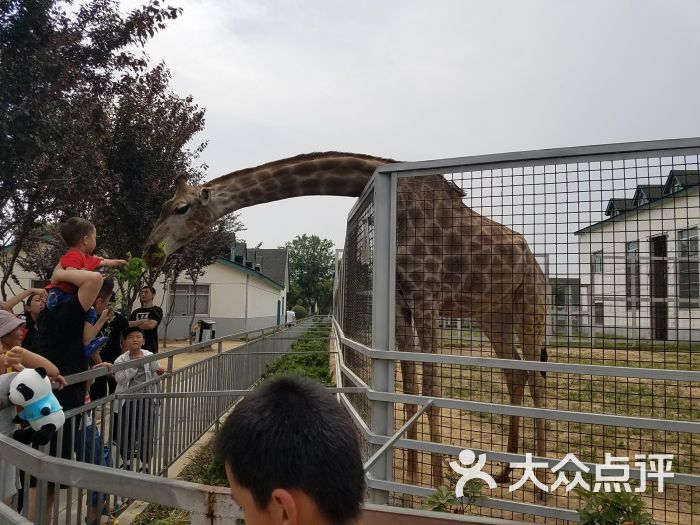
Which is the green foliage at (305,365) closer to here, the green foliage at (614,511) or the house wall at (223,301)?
the green foliage at (614,511)

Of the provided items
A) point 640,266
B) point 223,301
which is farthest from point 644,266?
point 223,301

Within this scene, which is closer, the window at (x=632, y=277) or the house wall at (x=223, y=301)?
the window at (x=632, y=277)

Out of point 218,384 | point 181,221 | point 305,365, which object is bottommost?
point 305,365

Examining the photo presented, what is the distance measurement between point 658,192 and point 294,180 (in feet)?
14.0

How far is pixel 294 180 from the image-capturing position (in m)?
6.14

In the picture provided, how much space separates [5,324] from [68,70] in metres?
4.87

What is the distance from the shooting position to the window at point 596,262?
260 cm

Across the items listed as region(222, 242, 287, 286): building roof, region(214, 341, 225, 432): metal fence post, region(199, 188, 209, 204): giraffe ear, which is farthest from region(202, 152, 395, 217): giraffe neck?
region(222, 242, 287, 286): building roof

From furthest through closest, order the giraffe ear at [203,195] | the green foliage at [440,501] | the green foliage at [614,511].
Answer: the giraffe ear at [203,195] → the green foliage at [440,501] → the green foliage at [614,511]

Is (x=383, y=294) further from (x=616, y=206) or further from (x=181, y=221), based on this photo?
(x=181, y=221)

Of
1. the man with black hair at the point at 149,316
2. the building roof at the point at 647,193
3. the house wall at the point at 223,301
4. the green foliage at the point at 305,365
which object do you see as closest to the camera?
the building roof at the point at 647,193

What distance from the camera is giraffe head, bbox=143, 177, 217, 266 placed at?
6.27 m

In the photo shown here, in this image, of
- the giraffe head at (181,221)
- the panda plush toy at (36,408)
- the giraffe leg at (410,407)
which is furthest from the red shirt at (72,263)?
the giraffe head at (181,221)

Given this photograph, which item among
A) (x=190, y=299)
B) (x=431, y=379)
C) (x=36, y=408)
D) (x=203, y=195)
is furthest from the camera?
(x=190, y=299)
